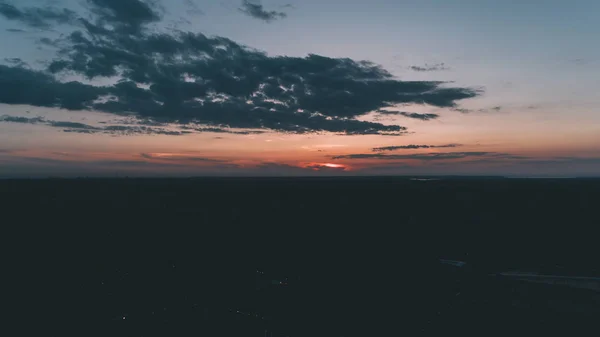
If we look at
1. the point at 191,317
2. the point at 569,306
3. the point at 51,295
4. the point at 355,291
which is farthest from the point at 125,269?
the point at 569,306

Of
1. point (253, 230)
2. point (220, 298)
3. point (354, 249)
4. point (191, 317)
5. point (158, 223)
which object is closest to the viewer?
point (191, 317)

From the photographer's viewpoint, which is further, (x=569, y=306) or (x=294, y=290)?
(x=294, y=290)

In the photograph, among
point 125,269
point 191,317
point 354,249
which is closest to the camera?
point 191,317

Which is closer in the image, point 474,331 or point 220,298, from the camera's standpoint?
point 474,331

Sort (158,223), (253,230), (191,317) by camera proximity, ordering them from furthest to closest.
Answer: (158,223), (253,230), (191,317)

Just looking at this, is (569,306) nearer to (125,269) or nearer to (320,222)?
(125,269)

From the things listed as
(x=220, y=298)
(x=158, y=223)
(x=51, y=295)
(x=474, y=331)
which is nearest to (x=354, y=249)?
(x=220, y=298)

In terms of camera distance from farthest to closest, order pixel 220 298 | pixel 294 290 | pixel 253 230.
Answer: pixel 253 230 → pixel 294 290 → pixel 220 298

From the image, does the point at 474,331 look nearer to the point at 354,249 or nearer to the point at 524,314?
the point at 524,314

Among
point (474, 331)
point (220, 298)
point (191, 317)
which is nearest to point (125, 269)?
point (220, 298)
